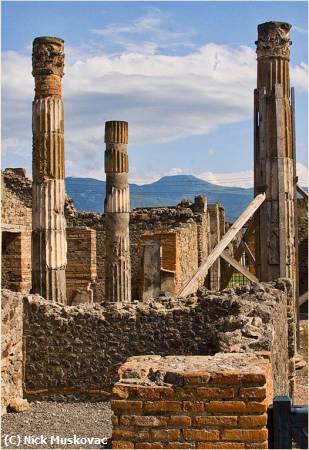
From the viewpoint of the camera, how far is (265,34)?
32.1ft

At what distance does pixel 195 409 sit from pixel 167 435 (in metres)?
0.20

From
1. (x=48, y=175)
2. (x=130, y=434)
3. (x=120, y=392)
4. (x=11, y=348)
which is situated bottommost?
(x=11, y=348)

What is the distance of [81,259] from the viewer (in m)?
20.6

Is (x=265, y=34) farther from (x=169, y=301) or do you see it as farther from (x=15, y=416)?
(x=15, y=416)

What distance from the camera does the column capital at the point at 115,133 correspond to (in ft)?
50.3

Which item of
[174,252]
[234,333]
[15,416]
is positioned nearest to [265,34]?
[234,333]

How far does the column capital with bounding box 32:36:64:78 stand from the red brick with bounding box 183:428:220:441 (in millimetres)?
8391

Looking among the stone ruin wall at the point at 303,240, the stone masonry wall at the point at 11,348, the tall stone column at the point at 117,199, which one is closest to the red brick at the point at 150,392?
the stone masonry wall at the point at 11,348

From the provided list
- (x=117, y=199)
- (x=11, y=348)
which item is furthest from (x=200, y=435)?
(x=117, y=199)

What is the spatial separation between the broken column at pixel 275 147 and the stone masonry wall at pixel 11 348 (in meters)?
3.09

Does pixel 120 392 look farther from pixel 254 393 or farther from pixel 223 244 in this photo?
pixel 223 244

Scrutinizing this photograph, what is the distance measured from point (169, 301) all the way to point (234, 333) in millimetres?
2674

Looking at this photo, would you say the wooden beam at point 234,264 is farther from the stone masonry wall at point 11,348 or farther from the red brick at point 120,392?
the red brick at point 120,392

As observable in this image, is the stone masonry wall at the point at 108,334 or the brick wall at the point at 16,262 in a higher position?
the brick wall at the point at 16,262
